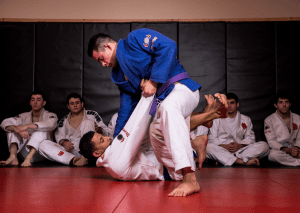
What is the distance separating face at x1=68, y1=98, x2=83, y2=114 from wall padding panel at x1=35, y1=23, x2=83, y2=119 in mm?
457

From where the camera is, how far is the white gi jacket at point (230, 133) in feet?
14.7

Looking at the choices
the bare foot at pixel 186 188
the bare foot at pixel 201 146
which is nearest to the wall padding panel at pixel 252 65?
the bare foot at pixel 201 146

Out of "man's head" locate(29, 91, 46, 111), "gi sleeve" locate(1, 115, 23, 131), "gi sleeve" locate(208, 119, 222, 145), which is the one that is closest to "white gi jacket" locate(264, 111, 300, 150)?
"gi sleeve" locate(208, 119, 222, 145)

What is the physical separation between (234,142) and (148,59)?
2838 millimetres

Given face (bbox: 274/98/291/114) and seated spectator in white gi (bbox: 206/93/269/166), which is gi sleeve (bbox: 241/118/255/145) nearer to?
seated spectator in white gi (bbox: 206/93/269/166)

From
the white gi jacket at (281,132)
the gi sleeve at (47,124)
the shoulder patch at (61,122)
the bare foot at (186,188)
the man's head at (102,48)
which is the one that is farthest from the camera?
the shoulder patch at (61,122)

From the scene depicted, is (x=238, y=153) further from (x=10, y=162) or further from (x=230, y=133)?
(x=10, y=162)

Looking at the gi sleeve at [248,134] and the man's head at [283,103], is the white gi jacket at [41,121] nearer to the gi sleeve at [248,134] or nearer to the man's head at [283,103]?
the gi sleeve at [248,134]

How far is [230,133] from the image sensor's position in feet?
14.8

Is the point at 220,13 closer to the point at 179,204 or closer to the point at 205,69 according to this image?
the point at 205,69

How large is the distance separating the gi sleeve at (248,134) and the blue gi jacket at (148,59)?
2737 mm

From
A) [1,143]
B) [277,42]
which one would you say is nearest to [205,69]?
[277,42]

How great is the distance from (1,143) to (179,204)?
4453 millimetres

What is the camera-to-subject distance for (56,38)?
202 inches
